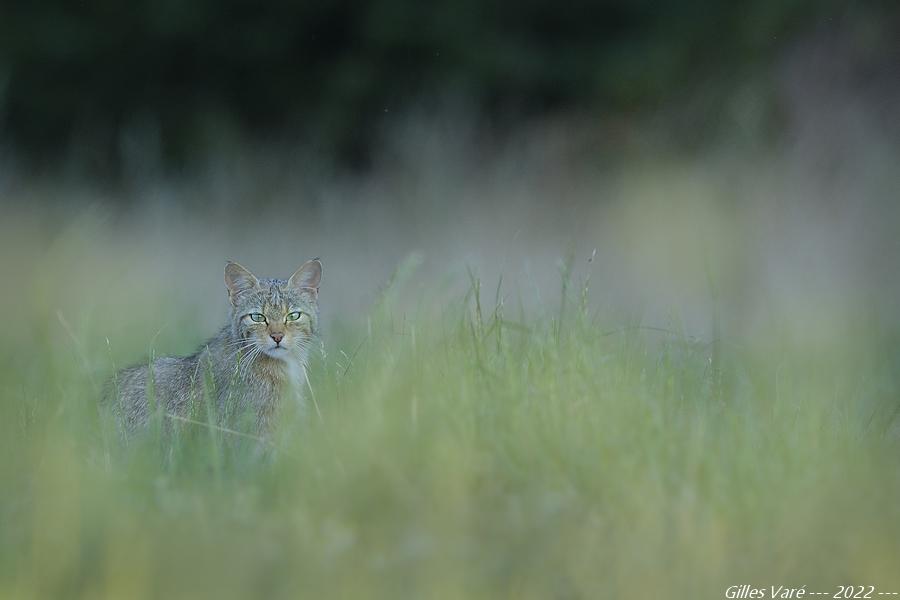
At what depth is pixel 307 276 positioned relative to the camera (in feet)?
14.0

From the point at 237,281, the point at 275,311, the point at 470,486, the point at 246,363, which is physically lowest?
the point at 470,486

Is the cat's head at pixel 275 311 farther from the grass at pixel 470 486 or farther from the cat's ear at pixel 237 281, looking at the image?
the grass at pixel 470 486

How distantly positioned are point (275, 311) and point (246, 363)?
0.74ft

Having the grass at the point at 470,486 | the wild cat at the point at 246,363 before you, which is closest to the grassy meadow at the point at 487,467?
the grass at the point at 470,486

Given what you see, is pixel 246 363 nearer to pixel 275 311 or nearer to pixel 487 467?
pixel 275 311

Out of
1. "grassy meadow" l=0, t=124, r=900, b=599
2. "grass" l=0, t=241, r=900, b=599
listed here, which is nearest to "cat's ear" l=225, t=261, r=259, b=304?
"grassy meadow" l=0, t=124, r=900, b=599

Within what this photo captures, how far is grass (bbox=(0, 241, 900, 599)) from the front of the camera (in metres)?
2.46

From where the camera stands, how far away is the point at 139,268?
22.5 ft

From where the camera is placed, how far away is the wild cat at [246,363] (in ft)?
12.8

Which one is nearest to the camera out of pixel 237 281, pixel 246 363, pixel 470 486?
pixel 470 486

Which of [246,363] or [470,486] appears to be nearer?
[470,486]

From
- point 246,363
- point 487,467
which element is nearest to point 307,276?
point 246,363

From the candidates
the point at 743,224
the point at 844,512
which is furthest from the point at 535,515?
the point at 743,224

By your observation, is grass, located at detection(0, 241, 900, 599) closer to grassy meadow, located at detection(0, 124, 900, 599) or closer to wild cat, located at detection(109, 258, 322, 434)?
grassy meadow, located at detection(0, 124, 900, 599)
